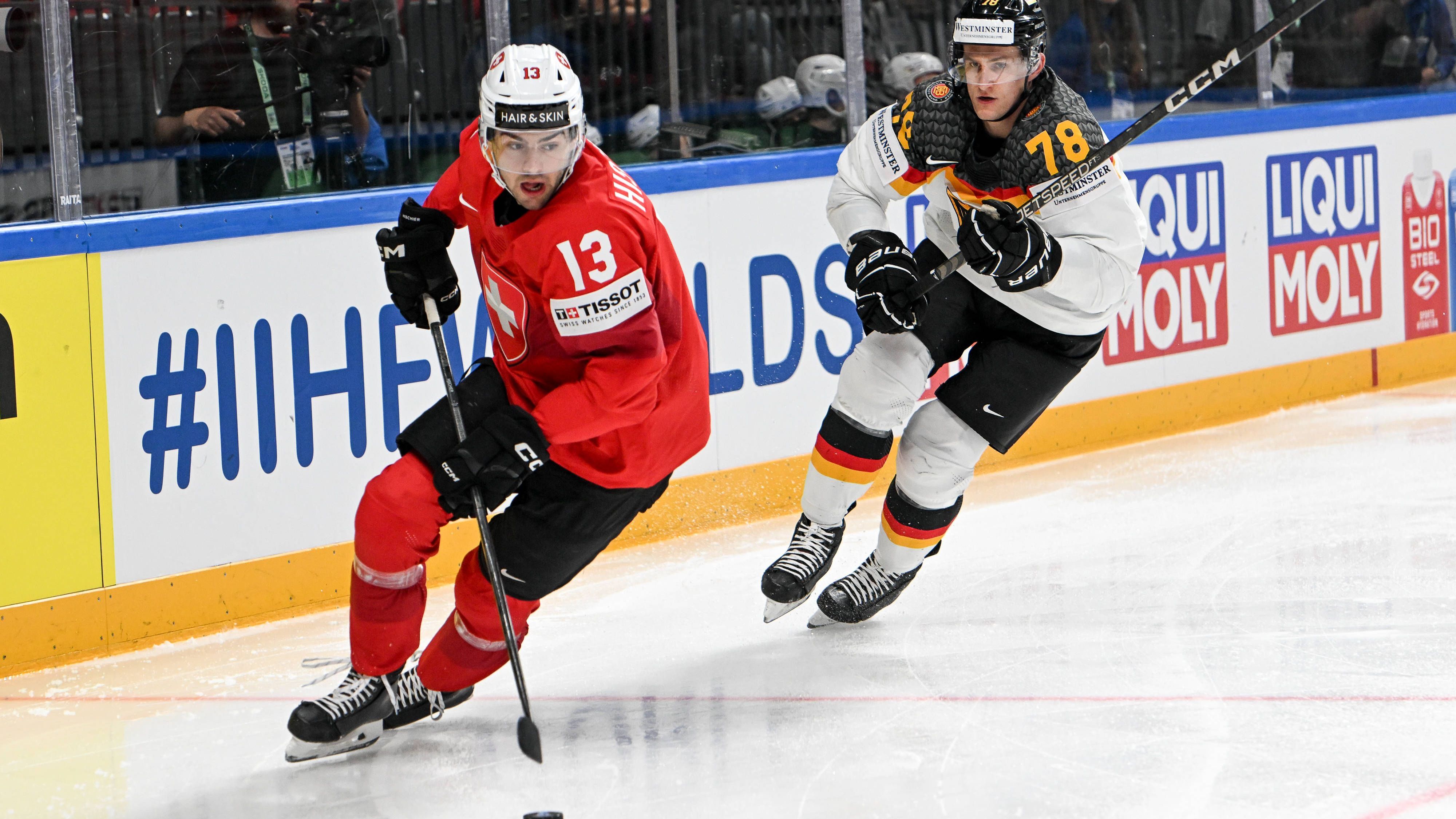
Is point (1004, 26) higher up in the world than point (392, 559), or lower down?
higher up

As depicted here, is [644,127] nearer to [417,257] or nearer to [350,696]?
[417,257]

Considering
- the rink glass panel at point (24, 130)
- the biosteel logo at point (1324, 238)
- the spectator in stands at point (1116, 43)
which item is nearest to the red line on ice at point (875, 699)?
the rink glass panel at point (24, 130)

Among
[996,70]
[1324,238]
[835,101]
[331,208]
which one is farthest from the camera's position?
[1324,238]

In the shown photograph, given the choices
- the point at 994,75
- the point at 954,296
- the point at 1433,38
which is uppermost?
the point at 1433,38

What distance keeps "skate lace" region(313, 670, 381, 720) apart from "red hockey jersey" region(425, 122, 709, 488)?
1.70 feet

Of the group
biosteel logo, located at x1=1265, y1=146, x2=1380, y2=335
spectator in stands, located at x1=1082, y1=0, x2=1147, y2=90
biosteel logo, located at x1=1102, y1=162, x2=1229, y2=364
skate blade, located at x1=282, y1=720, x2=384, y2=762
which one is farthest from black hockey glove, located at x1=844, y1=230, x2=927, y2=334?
biosteel logo, located at x1=1265, y1=146, x2=1380, y2=335

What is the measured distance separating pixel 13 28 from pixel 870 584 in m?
2.23

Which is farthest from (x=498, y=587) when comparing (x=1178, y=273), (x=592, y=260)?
(x=1178, y=273)

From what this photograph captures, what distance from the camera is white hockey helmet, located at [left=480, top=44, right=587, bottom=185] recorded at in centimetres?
266

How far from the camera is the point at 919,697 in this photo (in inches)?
127

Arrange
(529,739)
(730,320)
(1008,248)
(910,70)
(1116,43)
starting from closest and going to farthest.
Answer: (529,739)
(1008,248)
(730,320)
(910,70)
(1116,43)

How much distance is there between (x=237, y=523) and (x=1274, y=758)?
7.74ft

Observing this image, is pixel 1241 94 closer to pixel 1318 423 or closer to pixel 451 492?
pixel 1318 423

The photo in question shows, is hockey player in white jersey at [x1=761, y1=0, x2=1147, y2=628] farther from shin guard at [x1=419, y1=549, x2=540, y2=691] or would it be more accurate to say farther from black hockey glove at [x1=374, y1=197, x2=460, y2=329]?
black hockey glove at [x1=374, y1=197, x2=460, y2=329]
